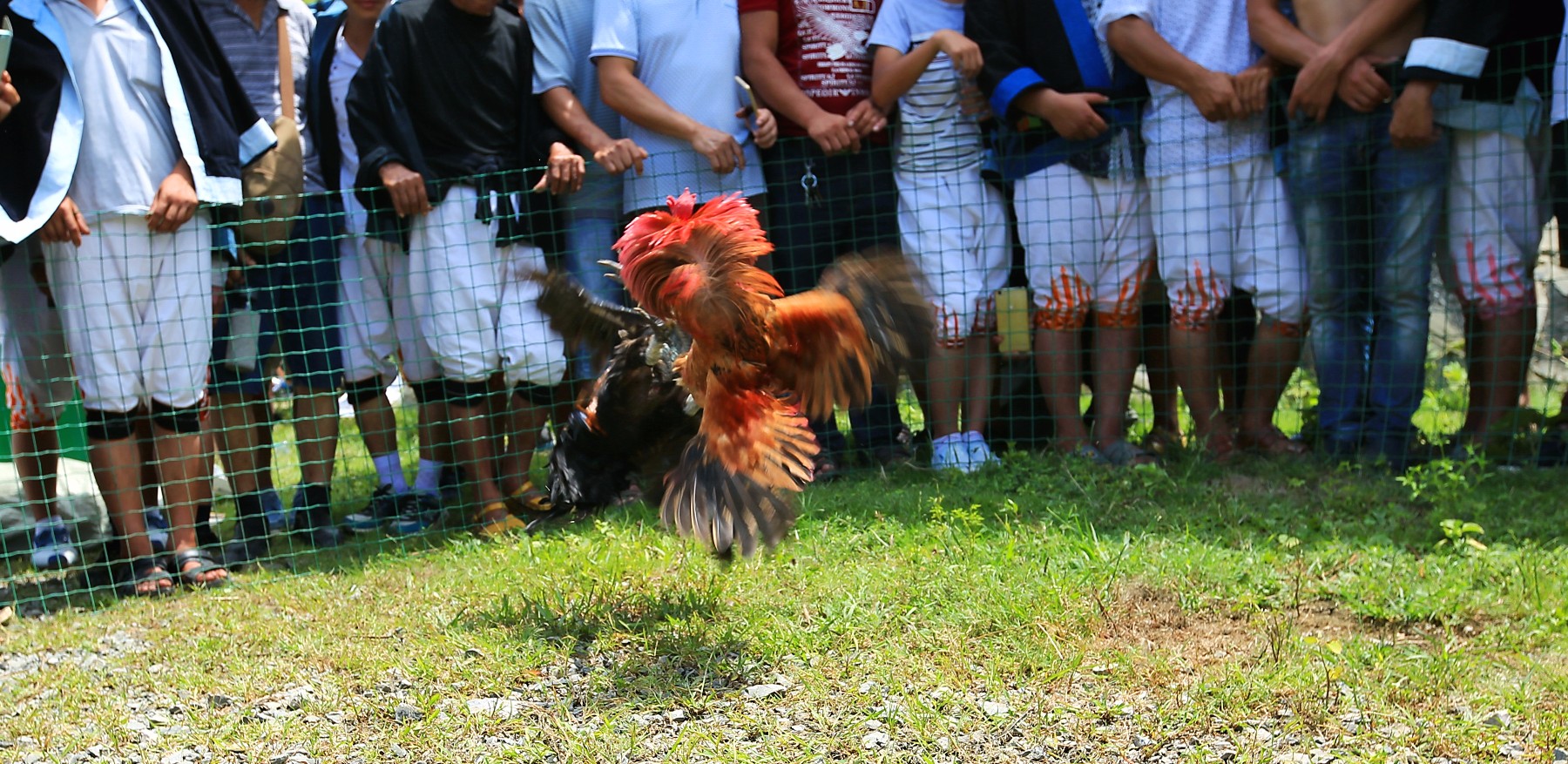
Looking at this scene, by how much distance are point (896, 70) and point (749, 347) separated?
207 centimetres

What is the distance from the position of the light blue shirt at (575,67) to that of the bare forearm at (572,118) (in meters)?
0.04

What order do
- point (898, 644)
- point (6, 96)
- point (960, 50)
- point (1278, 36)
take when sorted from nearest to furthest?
point (898, 644) < point (6, 96) < point (1278, 36) < point (960, 50)

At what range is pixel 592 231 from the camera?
5.62 meters

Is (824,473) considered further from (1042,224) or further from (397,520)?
(397,520)

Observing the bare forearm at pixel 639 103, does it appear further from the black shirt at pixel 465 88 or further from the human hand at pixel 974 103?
the human hand at pixel 974 103

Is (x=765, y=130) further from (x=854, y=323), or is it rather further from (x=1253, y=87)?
(x=1253, y=87)

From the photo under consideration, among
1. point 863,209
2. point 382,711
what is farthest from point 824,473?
point 382,711

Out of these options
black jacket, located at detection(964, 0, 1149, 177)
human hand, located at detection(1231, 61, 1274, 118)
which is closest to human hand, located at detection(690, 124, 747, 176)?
black jacket, located at detection(964, 0, 1149, 177)

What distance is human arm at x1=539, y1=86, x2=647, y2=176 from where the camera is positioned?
5.36 metres

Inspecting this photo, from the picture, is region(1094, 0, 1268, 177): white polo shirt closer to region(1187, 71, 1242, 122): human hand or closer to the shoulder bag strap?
region(1187, 71, 1242, 122): human hand

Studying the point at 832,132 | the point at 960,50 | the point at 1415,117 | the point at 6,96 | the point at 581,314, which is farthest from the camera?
the point at 832,132

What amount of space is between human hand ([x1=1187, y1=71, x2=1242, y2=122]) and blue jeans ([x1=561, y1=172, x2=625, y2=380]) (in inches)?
95.3

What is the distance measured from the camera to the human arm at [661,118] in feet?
17.6

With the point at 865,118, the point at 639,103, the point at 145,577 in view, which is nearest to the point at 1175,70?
the point at 865,118
